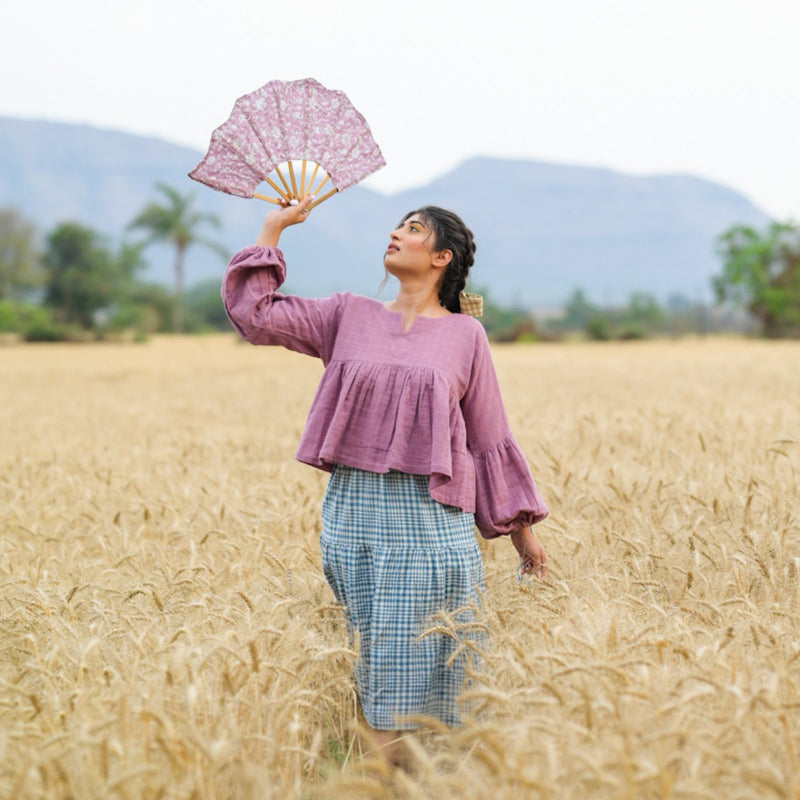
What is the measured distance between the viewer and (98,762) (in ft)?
7.11

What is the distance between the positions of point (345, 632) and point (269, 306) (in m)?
1.16

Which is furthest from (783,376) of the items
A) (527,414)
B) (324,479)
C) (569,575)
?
(569,575)

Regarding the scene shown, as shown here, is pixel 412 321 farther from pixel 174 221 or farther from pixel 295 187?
pixel 174 221

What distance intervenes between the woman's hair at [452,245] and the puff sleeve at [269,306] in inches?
14.1

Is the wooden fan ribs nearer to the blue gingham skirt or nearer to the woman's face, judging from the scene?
the woman's face

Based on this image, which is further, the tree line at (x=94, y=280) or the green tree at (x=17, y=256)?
the green tree at (x=17, y=256)

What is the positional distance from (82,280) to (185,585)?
41.2 metres

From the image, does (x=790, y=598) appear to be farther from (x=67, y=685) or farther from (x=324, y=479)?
(x=324, y=479)

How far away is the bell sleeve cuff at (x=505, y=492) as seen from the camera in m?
3.41

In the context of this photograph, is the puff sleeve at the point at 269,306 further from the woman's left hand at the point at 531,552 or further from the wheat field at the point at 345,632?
the woman's left hand at the point at 531,552

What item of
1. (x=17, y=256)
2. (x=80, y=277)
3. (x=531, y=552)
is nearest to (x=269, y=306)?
(x=531, y=552)

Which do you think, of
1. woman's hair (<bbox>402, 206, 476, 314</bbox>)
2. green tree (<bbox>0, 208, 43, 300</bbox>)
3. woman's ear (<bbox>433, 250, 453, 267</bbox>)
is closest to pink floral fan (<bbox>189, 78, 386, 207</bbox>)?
woman's hair (<bbox>402, 206, 476, 314</bbox>)

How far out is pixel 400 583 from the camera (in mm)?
3209

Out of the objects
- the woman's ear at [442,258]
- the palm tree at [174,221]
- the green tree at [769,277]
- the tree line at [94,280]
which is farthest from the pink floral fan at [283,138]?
the palm tree at [174,221]
